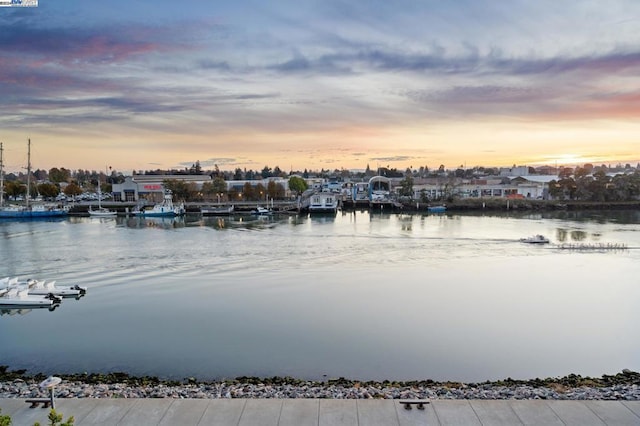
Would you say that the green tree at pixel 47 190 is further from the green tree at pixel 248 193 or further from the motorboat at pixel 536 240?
the motorboat at pixel 536 240

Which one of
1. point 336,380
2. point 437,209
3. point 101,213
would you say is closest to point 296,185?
point 437,209

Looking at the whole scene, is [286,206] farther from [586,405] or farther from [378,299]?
[586,405]

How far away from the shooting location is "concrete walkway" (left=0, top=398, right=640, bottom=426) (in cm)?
443

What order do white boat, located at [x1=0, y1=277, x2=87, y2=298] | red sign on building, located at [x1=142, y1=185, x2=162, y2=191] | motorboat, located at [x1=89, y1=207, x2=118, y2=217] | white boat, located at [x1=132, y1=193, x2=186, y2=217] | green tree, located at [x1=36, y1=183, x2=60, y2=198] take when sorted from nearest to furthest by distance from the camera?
white boat, located at [x1=0, y1=277, x2=87, y2=298] < white boat, located at [x1=132, y1=193, x2=186, y2=217] < motorboat, located at [x1=89, y1=207, x2=118, y2=217] < red sign on building, located at [x1=142, y1=185, x2=162, y2=191] < green tree, located at [x1=36, y1=183, x2=60, y2=198]

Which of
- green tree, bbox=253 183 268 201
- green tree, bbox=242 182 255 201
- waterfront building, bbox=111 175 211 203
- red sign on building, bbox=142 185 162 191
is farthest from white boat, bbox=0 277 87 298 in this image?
green tree, bbox=253 183 268 201

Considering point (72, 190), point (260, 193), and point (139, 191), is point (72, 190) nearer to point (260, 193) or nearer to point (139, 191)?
point (139, 191)

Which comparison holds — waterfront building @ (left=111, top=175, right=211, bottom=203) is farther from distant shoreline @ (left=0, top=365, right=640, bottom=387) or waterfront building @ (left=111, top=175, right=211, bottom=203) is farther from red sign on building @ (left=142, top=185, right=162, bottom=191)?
distant shoreline @ (left=0, top=365, right=640, bottom=387)

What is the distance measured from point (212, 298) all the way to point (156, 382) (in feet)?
18.4

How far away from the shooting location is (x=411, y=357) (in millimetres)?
8031

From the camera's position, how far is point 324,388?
620 centimetres

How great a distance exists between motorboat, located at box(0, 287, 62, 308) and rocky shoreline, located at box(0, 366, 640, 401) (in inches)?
201

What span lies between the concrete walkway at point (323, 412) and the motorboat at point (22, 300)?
768 cm

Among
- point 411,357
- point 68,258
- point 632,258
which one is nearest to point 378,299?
point 411,357

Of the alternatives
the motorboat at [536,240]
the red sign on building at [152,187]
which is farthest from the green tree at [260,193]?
the motorboat at [536,240]
